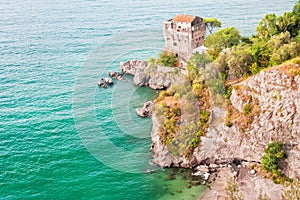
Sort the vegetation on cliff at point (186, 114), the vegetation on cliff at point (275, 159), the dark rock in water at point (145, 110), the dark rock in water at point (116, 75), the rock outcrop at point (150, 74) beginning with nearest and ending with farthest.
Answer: the vegetation on cliff at point (275, 159)
the vegetation on cliff at point (186, 114)
the dark rock in water at point (145, 110)
the rock outcrop at point (150, 74)
the dark rock in water at point (116, 75)

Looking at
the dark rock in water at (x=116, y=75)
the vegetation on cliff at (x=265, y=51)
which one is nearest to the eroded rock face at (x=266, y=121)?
the vegetation on cliff at (x=265, y=51)

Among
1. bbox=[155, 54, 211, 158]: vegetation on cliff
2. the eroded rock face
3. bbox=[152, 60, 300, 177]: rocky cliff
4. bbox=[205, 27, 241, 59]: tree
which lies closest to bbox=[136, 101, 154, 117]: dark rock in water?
bbox=[155, 54, 211, 158]: vegetation on cliff

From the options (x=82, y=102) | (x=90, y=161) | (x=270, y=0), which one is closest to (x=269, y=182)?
(x=90, y=161)

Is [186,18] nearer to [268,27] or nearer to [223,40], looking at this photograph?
[223,40]

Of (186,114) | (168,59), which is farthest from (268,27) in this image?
(186,114)

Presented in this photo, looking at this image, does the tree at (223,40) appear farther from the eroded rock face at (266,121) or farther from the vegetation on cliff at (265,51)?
the eroded rock face at (266,121)

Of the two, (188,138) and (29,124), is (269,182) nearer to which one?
(188,138)
